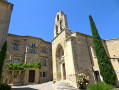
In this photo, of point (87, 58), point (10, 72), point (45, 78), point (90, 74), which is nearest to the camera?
point (90, 74)

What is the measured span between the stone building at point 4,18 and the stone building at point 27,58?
752 cm

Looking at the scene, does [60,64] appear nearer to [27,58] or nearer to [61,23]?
[27,58]

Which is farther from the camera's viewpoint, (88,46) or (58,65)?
(58,65)

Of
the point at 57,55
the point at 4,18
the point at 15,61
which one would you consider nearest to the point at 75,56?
the point at 57,55

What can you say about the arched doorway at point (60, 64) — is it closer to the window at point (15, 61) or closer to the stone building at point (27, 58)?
the stone building at point (27, 58)

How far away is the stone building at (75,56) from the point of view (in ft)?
39.7

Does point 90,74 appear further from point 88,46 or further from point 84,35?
point 84,35

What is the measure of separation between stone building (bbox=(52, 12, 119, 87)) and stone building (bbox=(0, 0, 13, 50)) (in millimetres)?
8045

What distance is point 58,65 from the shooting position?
16.3 meters

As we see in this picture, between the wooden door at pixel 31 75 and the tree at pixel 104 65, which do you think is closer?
the tree at pixel 104 65

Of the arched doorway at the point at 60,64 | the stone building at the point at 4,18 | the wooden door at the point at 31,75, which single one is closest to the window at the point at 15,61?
the wooden door at the point at 31,75

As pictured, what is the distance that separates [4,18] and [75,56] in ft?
32.5

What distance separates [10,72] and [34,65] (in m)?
3.94

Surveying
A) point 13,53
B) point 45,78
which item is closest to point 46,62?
point 45,78
